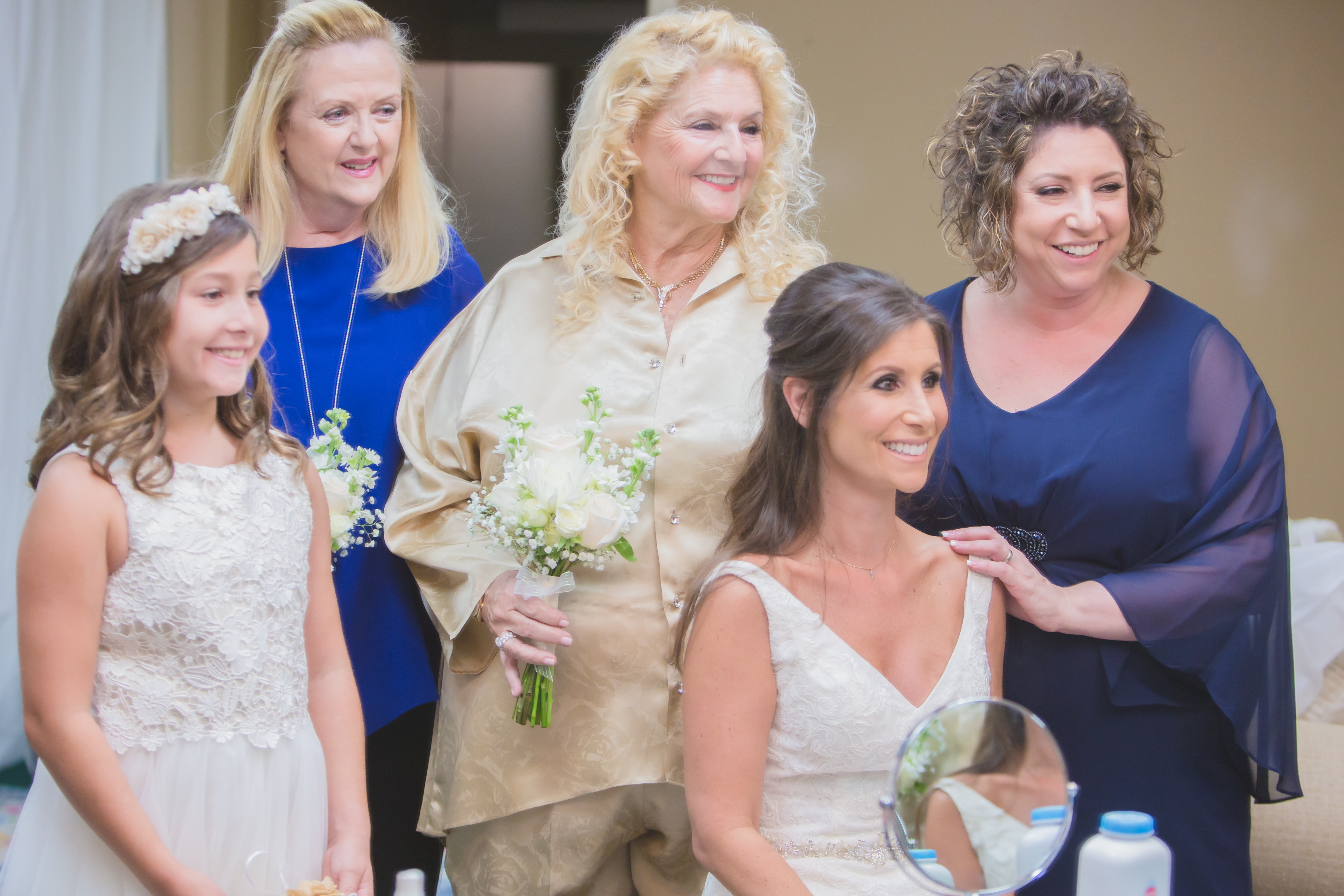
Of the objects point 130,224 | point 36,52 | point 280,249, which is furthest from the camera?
point 36,52

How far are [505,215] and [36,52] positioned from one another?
6.20ft

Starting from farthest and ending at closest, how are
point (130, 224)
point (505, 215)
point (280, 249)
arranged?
point (505, 215)
point (280, 249)
point (130, 224)

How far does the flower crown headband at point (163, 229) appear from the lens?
1646 millimetres

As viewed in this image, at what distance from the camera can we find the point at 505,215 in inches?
211

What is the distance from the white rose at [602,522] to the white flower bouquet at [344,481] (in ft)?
1.50

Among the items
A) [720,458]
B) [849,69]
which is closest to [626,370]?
[720,458]

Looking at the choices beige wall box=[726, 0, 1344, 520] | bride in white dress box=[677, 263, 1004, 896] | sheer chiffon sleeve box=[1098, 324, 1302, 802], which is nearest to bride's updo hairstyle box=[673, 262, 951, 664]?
bride in white dress box=[677, 263, 1004, 896]

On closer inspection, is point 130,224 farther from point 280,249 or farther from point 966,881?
point 966,881

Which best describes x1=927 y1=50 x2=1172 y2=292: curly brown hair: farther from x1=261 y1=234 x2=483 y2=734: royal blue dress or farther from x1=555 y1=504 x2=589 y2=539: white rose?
x1=261 y1=234 x2=483 y2=734: royal blue dress

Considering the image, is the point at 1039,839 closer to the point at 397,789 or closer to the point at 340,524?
the point at 340,524

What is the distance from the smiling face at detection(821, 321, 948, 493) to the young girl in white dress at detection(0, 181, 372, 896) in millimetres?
863

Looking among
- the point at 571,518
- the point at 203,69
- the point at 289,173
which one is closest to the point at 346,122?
the point at 289,173

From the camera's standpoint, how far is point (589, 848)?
2307 millimetres

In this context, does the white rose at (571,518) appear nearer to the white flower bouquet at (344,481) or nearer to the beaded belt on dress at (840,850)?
the white flower bouquet at (344,481)
